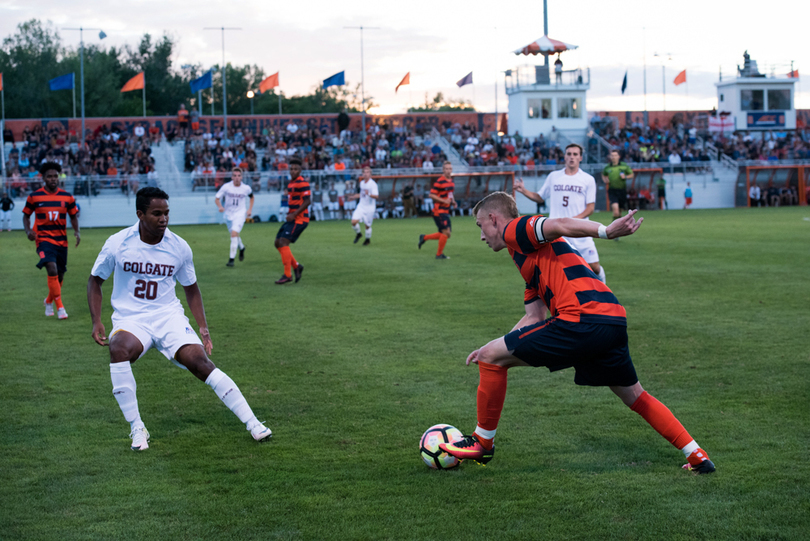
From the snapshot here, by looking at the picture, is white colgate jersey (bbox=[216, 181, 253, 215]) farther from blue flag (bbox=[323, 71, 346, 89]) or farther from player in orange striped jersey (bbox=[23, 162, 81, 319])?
blue flag (bbox=[323, 71, 346, 89])

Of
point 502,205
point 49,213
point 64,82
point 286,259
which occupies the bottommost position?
point 286,259

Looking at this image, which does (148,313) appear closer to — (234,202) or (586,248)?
(586,248)

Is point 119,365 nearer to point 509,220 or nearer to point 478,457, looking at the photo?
point 478,457

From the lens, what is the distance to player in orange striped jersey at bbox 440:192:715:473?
4.21m

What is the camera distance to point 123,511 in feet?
13.2

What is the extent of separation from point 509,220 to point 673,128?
52.3 m

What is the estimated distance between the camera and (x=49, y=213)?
10367 millimetres

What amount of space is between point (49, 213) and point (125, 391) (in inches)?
243

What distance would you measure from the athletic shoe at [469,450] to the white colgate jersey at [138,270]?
6.81 feet

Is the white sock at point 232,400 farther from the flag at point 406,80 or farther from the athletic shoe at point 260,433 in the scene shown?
the flag at point 406,80

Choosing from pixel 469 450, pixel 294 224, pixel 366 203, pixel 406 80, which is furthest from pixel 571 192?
pixel 406 80

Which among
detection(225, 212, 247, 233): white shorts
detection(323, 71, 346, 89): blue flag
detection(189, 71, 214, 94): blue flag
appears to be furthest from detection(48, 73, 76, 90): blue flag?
detection(225, 212, 247, 233): white shorts

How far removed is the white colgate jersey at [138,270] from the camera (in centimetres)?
527

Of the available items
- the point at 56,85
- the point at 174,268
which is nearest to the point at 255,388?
the point at 174,268
